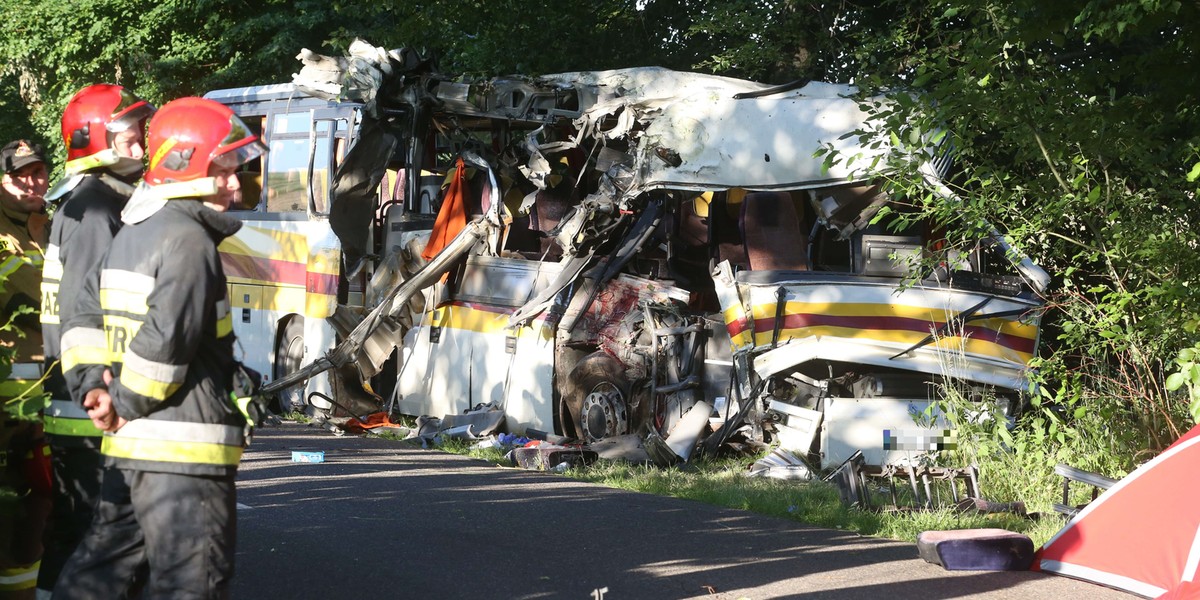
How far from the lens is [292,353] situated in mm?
14367

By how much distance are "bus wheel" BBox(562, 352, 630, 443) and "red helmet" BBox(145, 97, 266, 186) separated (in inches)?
262

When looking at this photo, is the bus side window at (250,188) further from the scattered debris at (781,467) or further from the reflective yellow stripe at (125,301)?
the reflective yellow stripe at (125,301)

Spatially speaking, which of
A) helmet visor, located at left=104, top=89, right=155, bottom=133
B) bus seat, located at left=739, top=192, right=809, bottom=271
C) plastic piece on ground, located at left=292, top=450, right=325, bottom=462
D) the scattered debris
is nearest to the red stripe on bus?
plastic piece on ground, located at left=292, top=450, right=325, bottom=462

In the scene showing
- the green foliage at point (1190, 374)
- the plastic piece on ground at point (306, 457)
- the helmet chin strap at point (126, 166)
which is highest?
the helmet chin strap at point (126, 166)

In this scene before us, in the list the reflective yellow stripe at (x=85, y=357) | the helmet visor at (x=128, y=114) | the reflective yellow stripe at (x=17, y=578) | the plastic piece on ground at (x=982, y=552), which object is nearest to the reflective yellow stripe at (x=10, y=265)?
the helmet visor at (x=128, y=114)

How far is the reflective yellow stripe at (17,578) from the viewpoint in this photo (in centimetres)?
534

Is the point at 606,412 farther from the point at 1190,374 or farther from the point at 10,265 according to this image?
→ the point at 10,265

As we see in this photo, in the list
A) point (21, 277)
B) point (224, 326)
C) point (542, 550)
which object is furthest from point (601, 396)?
point (224, 326)

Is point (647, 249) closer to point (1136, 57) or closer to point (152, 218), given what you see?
point (1136, 57)

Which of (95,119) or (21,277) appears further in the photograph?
(21,277)

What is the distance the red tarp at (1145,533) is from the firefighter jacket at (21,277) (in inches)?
185

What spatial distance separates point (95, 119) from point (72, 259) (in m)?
0.66

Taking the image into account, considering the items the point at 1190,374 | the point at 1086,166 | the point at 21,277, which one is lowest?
the point at 1190,374

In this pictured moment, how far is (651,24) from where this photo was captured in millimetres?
18688
